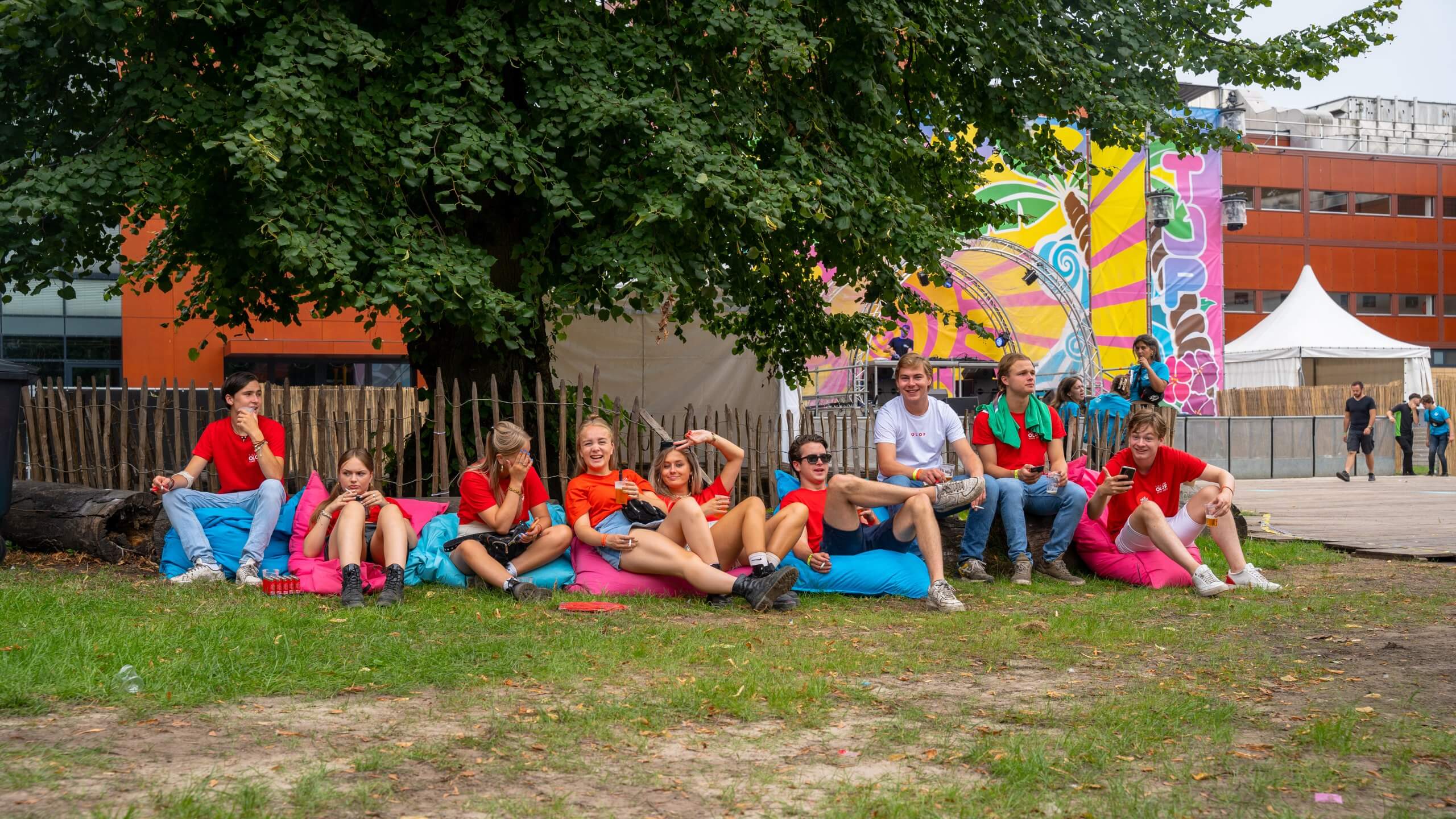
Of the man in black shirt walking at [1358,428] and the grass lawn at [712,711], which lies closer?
the grass lawn at [712,711]

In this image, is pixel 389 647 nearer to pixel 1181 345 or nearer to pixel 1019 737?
pixel 1019 737

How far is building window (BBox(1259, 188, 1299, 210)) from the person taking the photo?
4641cm

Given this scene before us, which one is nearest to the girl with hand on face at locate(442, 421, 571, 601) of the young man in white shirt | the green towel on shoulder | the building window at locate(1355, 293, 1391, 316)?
the young man in white shirt

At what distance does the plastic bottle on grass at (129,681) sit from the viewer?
13.6 ft

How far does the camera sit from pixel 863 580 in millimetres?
7148

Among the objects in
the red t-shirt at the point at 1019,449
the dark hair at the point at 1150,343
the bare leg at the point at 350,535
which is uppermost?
the dark hair at the point at 1150,343

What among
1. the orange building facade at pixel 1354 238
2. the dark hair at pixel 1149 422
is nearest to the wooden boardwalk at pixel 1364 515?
the dark hair at pixel 1149 422

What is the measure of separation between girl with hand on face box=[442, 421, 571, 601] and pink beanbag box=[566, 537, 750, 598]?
0.60 ft

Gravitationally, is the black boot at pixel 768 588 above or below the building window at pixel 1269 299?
below

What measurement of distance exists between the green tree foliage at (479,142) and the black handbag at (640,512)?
1.56 m

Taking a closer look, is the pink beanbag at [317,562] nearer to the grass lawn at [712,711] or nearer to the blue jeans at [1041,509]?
the grass lawn at [712,711]

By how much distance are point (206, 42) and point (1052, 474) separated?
6.46 metres

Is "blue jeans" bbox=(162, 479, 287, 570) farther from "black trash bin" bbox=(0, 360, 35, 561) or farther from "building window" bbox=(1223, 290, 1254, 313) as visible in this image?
"building window" bbox=(1223, 290, 1254, 313)

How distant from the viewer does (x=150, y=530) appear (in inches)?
336
